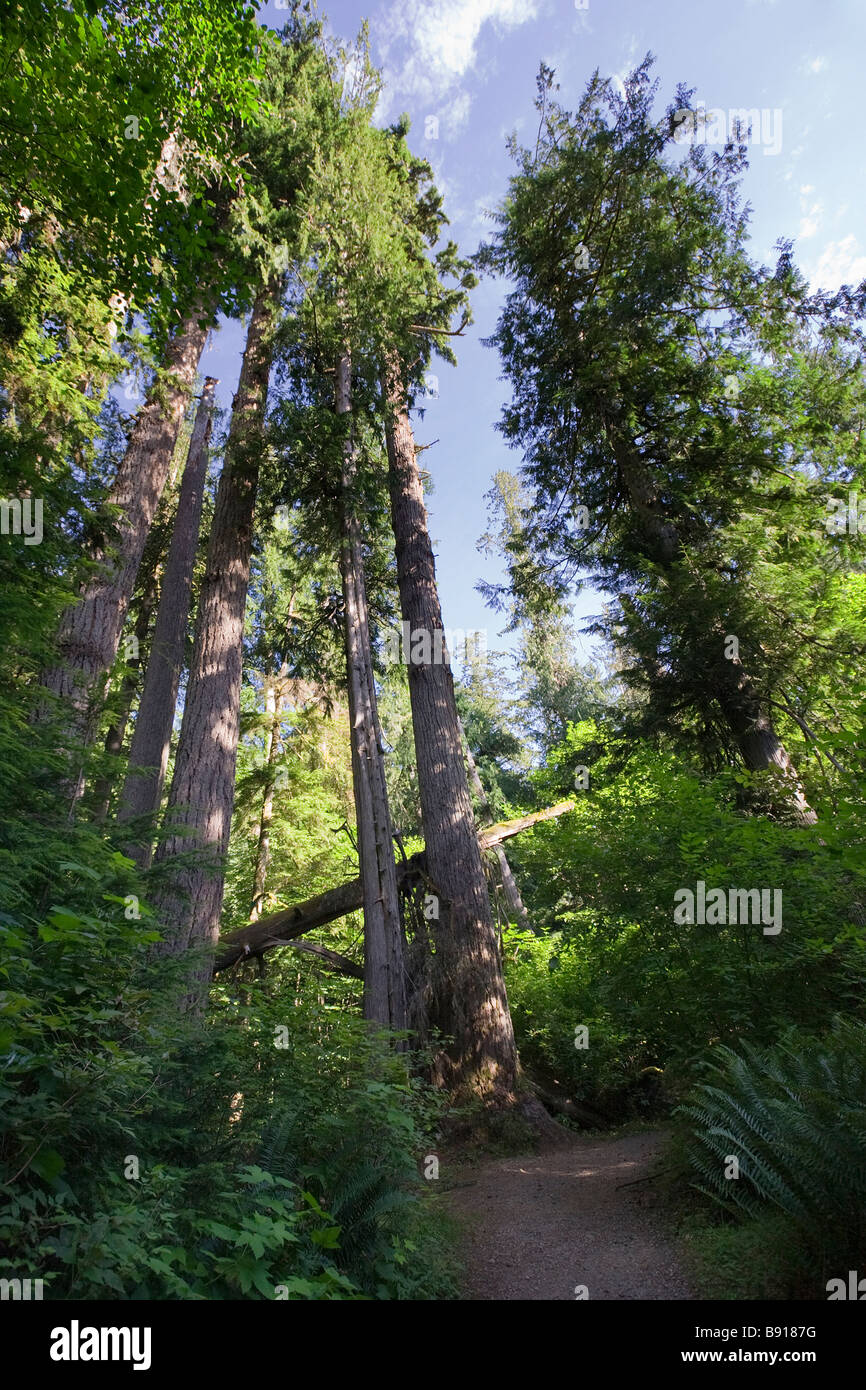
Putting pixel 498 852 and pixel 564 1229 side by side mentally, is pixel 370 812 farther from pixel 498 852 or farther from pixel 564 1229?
pixel 498 852

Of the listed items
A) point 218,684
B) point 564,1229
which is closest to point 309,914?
point 218,684

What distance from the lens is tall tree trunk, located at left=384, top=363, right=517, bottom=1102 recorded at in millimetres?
8031

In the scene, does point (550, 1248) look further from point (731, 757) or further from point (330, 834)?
point (330, 834)

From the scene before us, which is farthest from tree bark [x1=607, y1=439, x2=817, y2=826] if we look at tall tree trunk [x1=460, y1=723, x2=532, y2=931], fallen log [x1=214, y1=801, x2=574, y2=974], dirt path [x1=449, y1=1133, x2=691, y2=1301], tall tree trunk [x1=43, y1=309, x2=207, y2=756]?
tall tree trunk [x1=460, y1=723, x2=532, y2=931]

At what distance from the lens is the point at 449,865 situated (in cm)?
906

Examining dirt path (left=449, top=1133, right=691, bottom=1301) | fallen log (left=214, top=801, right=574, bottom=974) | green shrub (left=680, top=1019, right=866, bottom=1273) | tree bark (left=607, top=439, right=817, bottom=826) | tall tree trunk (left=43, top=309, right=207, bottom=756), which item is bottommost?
dirt path (left=449, top=1133, right=691, bottom=1301)

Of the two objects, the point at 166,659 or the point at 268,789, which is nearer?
the point at 166,659

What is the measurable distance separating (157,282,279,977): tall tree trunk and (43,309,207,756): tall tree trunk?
0.88 m

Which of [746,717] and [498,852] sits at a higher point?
[746,717]

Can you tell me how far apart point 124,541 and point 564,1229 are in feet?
28.1

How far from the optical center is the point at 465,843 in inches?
361

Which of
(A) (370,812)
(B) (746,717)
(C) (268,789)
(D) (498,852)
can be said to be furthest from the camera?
(D) (498,852)

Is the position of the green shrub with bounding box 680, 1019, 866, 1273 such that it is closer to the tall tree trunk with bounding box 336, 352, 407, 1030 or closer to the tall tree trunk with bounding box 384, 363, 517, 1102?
the tall tree trunk with bounding box 384, 363, 517, 1102

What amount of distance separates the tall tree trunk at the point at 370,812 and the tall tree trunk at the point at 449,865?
0.81 metres
